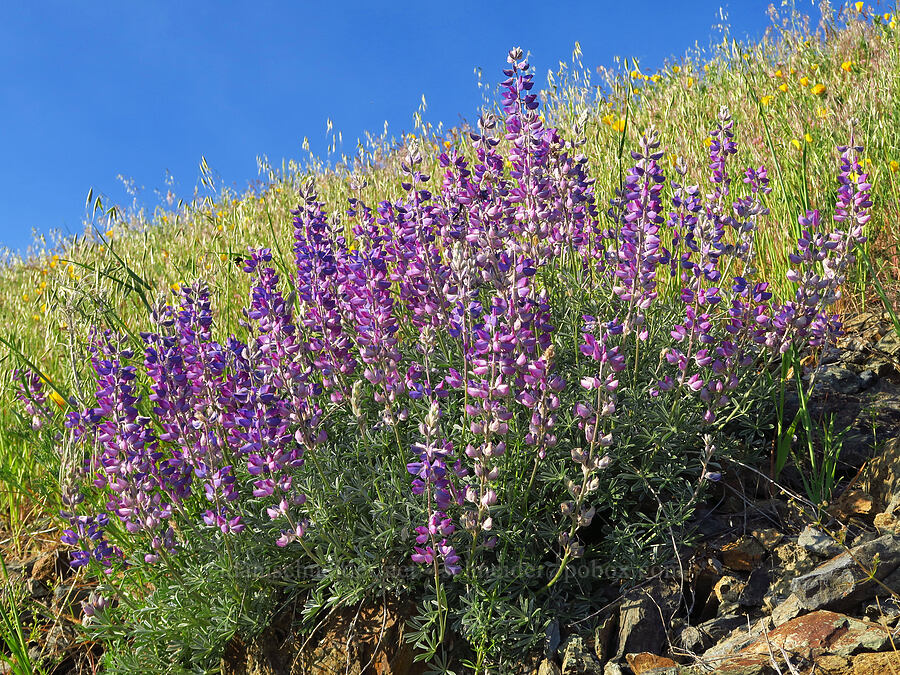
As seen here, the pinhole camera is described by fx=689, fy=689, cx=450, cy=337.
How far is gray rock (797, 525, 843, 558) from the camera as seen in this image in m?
2.88

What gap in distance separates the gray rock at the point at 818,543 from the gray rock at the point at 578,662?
3.50 ft

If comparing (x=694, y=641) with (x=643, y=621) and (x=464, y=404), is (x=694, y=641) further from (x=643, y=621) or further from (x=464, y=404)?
(x=464, y=404)

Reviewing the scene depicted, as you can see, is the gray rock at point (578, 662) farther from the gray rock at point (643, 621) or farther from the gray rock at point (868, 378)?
the gray rock at point (868, 378)

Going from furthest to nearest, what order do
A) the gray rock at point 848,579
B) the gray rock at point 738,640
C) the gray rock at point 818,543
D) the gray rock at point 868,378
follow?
the gray rock at point 868,378, the gray rock at point 818,543, the gray rock at point 848,579, the gray rock at point 738,640

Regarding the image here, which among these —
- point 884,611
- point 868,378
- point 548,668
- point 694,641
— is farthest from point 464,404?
point 868,378

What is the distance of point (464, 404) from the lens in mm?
3102

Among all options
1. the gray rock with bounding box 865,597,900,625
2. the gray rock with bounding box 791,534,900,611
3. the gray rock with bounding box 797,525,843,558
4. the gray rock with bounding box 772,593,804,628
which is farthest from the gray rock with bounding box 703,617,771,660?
the gray rock with bounding box 797,525,843,558

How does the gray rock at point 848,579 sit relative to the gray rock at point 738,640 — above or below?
above

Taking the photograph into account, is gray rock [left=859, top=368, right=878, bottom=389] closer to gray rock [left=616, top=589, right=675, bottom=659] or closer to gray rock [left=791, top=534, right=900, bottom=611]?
gray rock [left=791, top=534, right=900, bottom=611]

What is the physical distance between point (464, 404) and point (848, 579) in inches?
64.8

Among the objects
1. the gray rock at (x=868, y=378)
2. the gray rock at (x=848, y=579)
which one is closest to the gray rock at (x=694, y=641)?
the gray rock at (x=848, y=579)

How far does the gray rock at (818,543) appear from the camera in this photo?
288 centimetres

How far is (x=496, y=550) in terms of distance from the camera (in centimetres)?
301

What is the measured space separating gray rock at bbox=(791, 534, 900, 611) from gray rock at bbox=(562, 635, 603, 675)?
2.66 feet
